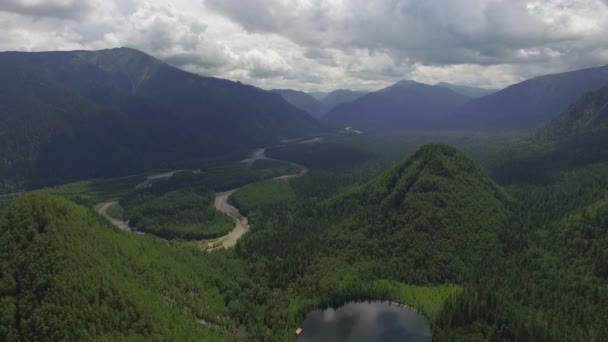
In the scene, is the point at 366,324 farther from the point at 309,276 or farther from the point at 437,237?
the point at 437,237

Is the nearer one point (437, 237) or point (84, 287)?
point (84, 287)

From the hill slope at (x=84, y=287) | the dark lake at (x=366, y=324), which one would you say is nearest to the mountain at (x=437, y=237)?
the dark lake at (x=366, y=324)

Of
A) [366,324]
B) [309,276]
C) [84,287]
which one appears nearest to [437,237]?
[366,324]

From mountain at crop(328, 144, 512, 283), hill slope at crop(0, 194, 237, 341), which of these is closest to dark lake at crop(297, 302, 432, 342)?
mountain at crop(328, 144, 512, 283)

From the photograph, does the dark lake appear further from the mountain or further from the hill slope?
the hill slope

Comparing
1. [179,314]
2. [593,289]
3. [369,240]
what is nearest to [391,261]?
[369,240]

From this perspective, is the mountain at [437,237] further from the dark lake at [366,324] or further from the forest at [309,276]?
the dark lake at [366,324]

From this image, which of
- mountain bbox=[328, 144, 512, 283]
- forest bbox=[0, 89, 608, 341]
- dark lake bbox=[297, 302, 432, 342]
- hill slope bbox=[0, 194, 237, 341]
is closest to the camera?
hill slope bbox=[0, 194, 237, 341]

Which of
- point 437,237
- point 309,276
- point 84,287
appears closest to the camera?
point 84,287
